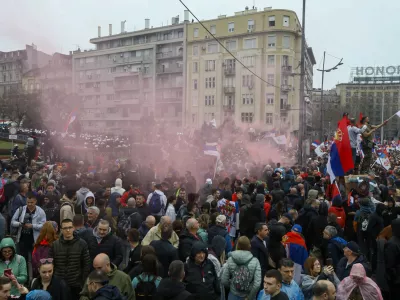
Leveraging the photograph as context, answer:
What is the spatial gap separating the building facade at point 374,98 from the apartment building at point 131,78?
61.1m

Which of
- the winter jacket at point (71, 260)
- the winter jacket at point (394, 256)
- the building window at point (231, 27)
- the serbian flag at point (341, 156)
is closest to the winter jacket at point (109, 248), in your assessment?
the winter jacket at point (71, 260)

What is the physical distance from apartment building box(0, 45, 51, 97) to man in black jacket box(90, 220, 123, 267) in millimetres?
19600

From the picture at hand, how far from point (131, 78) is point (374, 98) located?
8857 centimetres

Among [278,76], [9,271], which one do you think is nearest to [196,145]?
[9,271]

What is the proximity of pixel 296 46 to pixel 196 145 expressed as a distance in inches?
1450

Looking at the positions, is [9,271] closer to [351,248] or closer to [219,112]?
[351,248]

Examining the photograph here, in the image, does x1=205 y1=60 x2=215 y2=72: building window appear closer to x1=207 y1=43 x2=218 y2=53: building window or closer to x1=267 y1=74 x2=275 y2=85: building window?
x1=207 y1=43 x2=218 y2=53: building window

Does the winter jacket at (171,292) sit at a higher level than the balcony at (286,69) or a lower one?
lower

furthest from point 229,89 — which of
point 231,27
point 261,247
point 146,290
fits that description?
point 146,290

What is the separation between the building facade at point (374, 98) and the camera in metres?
106

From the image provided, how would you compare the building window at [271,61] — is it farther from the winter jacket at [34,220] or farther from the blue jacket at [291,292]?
the blue jacket at [291,292]

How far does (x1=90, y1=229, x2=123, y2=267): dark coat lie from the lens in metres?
5.64

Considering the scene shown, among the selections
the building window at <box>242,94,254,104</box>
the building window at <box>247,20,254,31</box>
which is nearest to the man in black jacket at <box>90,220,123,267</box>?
the building window at <box>242,94,254,104</box>

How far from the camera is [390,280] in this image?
19.1 ft
